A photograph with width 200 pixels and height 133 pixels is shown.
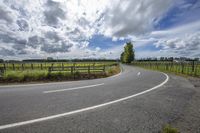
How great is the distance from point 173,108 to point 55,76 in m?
13.4

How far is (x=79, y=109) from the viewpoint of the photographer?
16.5 ft

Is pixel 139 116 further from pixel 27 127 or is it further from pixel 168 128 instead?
pixel 27 127

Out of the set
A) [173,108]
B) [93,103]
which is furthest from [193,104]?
[93,103]

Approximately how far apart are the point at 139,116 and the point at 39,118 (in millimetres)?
2793

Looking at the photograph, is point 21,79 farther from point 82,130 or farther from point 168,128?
point 168,128

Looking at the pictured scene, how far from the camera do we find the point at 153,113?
15.4ft

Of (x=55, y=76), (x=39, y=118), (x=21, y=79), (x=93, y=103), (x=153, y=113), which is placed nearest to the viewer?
(x=39, y=118)

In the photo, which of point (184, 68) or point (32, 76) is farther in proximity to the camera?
point (184, 68)

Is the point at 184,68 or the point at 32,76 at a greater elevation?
the point at 32,76

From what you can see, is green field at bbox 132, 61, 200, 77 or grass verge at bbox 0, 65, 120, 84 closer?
grass verge at bbox 0, 65, 120, 84

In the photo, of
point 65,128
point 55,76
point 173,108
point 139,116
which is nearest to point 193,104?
point 173,108

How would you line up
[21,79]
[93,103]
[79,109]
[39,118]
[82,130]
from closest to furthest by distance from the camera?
[82,130]
[39,118]
[79,109]
[93,103]
[21,79]

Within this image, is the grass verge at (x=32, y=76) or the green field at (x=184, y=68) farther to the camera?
the green field at (x=184, y=68)

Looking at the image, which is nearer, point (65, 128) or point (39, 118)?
point (65, 128)
